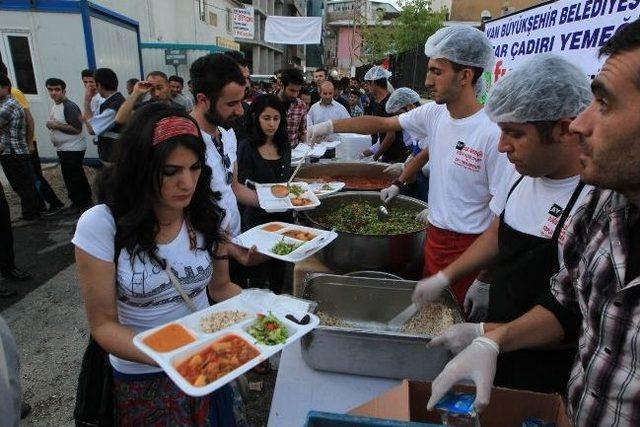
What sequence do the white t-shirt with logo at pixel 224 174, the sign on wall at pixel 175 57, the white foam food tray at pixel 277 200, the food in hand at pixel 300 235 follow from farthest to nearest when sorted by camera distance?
the sign on wall at pixel 175 57, the white foam food tray at pixel 277 200, the food in hand at pixel 300 235, the white t-shirt with logo at pixel 224 174

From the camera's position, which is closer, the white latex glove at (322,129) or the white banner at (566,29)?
the white banner at (566,29)

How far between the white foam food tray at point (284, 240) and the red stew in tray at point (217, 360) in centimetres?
69

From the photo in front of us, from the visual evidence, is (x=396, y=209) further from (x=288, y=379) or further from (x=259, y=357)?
(x=259, y=357)

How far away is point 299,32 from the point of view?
12.6 meters

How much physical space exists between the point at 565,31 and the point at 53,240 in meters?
5.64

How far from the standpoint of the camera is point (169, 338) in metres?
1.31

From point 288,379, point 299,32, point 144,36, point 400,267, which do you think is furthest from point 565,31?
point 144,36

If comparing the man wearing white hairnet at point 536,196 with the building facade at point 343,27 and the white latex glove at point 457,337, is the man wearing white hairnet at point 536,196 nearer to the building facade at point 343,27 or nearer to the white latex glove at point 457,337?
the white latex glove at point 457,337

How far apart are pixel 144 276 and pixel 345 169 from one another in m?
3.07

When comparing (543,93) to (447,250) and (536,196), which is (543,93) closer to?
(536,196)

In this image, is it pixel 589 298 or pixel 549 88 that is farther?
pixel 549 88

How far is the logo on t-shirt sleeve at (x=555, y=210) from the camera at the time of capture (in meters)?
1.43

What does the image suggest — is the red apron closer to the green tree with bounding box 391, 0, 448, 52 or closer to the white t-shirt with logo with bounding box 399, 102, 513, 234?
the white t-shirt with logo with bounding box 399, 102, 513, 234

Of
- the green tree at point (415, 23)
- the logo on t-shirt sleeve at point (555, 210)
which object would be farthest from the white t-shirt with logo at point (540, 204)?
the green tree at point (415, 23)
